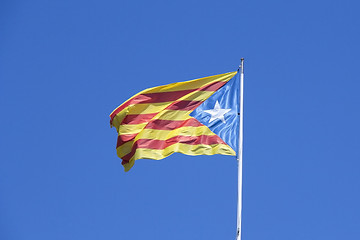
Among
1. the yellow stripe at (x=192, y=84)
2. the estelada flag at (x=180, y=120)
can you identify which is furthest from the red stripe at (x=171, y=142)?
the yellow stripe at (x=192, y=84)

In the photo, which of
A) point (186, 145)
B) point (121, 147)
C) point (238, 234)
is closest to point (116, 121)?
point (121, 147)

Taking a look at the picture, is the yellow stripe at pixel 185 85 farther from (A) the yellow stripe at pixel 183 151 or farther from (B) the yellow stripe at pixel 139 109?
(A) the yellow stripe at pixel 183 151

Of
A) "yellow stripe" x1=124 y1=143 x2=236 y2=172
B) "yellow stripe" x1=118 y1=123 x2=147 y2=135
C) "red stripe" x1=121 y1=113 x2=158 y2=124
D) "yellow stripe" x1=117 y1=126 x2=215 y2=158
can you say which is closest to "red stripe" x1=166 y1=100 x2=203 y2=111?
"red stripe" x1=121 y1=113 x2=158 y2=124

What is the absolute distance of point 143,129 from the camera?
106 feet

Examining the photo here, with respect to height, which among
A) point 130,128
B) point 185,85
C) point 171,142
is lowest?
point 171,142

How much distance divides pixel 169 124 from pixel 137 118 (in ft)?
5.47

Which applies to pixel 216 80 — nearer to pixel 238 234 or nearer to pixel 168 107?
pixel 168 107

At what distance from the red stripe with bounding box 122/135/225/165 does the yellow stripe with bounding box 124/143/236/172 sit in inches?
6.5

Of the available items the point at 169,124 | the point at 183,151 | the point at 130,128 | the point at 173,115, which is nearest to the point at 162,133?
the point at 169,124

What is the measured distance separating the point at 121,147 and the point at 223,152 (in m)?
5.14

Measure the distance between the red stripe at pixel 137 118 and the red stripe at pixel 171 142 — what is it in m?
1.12

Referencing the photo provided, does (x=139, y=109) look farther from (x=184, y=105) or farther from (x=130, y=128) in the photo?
(x=184, y=105)

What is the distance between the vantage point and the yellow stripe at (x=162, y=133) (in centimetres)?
3094

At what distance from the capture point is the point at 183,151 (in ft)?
101
